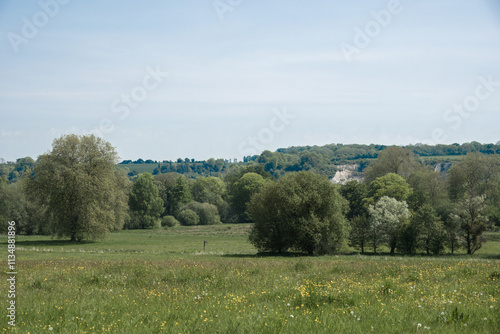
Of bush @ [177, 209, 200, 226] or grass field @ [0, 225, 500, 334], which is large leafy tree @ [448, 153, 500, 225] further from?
grass field @ [0, 225, 500, 334]

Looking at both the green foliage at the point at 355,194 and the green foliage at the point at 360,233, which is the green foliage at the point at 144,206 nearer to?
the green foliage at the point at 355,194

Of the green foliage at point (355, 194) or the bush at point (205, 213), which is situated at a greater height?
the green foliage at point (355, 194)

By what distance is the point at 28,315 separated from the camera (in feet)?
34.2

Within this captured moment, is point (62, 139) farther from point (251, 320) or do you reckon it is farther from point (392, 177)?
point (392, 177)

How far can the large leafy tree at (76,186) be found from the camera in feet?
175

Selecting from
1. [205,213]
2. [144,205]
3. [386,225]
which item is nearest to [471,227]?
[386,225]

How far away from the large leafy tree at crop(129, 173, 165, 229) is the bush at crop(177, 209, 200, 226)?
8.50m

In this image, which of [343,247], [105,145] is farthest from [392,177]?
[105,145]

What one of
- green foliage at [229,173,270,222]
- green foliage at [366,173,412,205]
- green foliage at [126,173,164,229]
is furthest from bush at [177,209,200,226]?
green foliage at [366,173,412,205]

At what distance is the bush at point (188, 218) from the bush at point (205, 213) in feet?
8.14

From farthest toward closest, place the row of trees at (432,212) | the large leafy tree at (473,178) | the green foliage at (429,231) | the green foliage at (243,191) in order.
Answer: the green foliage at (243,191), the large leafy tree at (473,178), the row of trees at (432,212), the green foliage at (429,231)

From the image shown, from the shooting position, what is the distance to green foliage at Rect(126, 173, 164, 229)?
95750 millimetres

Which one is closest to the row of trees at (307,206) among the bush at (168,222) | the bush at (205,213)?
the bush at (168,222)

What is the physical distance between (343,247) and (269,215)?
29.0 ft
